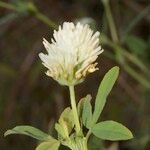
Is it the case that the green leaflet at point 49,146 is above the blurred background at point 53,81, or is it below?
below

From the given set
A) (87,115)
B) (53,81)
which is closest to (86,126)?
(87,115)

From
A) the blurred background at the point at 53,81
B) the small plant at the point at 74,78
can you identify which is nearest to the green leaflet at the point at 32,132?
the small plant at the point at 74,78

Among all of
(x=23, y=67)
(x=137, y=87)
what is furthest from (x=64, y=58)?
(x=23, y=67)

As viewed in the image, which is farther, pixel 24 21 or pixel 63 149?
pixel 24 21

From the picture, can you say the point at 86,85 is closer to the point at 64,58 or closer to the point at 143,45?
the point at 143,45

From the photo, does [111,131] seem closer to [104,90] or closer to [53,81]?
[104,90]

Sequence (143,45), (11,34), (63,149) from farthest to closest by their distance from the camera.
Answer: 1. (11,34)
2. (143,45)
3. (63,149)

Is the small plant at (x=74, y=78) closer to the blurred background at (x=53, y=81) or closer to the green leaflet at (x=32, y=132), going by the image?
the green leaflet at (x=32, y=132)

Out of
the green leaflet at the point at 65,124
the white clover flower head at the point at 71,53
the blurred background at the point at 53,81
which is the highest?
the blurred background at the point at 53,81
